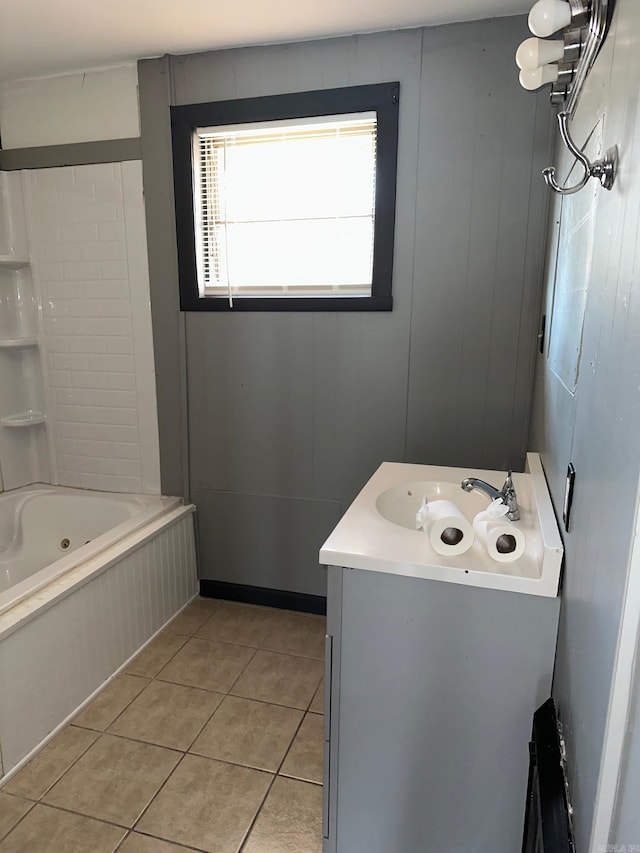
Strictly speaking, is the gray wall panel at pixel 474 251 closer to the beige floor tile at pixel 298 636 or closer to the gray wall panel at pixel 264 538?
the gray wall panel at pixel 264 538

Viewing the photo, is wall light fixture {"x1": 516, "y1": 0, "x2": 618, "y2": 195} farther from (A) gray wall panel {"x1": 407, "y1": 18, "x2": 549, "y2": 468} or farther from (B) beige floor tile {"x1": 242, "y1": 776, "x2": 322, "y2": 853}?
(B) beige floor tile {"x1": 242, "y1": 776, "x2": 322, "y2": 853}

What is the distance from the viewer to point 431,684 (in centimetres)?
124

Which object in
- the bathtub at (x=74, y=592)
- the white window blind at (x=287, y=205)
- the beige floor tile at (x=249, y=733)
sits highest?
the white window blind at (x=287, y=205)

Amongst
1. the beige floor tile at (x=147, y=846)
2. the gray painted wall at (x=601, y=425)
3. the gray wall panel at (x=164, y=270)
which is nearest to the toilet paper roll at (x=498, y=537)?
the gray painted wall at (x=601, y=425)

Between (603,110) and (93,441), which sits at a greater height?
(603,110)

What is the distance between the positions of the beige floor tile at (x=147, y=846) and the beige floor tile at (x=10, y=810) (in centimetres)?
34

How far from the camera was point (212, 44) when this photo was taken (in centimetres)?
219

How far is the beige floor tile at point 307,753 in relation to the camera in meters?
1.73

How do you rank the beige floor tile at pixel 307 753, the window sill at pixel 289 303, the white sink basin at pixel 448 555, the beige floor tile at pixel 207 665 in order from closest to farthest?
the white sink basin at pixel 448 555, the beige floor tile at pixel 307 753, the beige floor tile at pixel 207 665, the window sill at pixel 289 303

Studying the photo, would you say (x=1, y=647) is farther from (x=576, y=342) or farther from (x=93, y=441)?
(x=576, y=342)

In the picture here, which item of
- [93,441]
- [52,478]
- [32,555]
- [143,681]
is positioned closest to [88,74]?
[93,441]

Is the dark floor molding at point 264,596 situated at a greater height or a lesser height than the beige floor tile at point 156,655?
greater

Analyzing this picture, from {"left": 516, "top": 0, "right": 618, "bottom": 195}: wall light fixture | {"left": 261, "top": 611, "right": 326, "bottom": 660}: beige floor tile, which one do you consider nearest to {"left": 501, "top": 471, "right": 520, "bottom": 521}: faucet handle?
{"left": 516, "top": 0, "right": 618, "bottom": 195}: wall light fixture

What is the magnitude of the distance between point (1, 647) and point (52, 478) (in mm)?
1352
